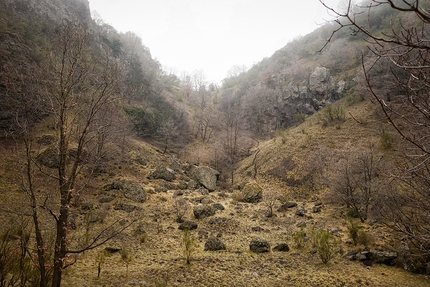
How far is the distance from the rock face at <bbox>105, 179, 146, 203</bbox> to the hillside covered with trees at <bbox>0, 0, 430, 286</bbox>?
2.9 inches

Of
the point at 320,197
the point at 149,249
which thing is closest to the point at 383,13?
the point at 320,197

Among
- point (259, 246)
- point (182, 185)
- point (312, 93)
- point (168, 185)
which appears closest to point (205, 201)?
point (182, 185)

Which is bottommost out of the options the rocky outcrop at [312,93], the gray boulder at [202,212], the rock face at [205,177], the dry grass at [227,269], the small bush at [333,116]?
the dry grass at [227,269]

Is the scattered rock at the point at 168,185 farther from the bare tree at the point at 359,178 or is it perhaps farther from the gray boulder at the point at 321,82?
the gray boulder at the point at 321,82

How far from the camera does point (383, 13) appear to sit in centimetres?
3375

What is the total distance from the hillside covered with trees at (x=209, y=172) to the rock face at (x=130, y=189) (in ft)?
0.24

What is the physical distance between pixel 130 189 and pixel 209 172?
7805 mm

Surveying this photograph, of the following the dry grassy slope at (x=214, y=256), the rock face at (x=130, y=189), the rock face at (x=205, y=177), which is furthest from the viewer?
the rock face at (x=205, y=177)

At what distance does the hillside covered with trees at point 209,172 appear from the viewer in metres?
4.26

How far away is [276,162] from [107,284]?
60.2ft

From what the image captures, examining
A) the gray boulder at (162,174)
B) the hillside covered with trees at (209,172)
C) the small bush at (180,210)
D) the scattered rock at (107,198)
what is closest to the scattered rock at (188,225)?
the hillside covered with trees at (209,172)

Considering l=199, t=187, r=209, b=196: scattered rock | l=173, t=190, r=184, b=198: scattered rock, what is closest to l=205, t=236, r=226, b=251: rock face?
l=173, t=190, r=184, b=198: scattered rock

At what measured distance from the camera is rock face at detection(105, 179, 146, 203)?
45.2 feet

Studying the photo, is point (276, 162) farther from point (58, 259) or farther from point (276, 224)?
point (58, 259)
